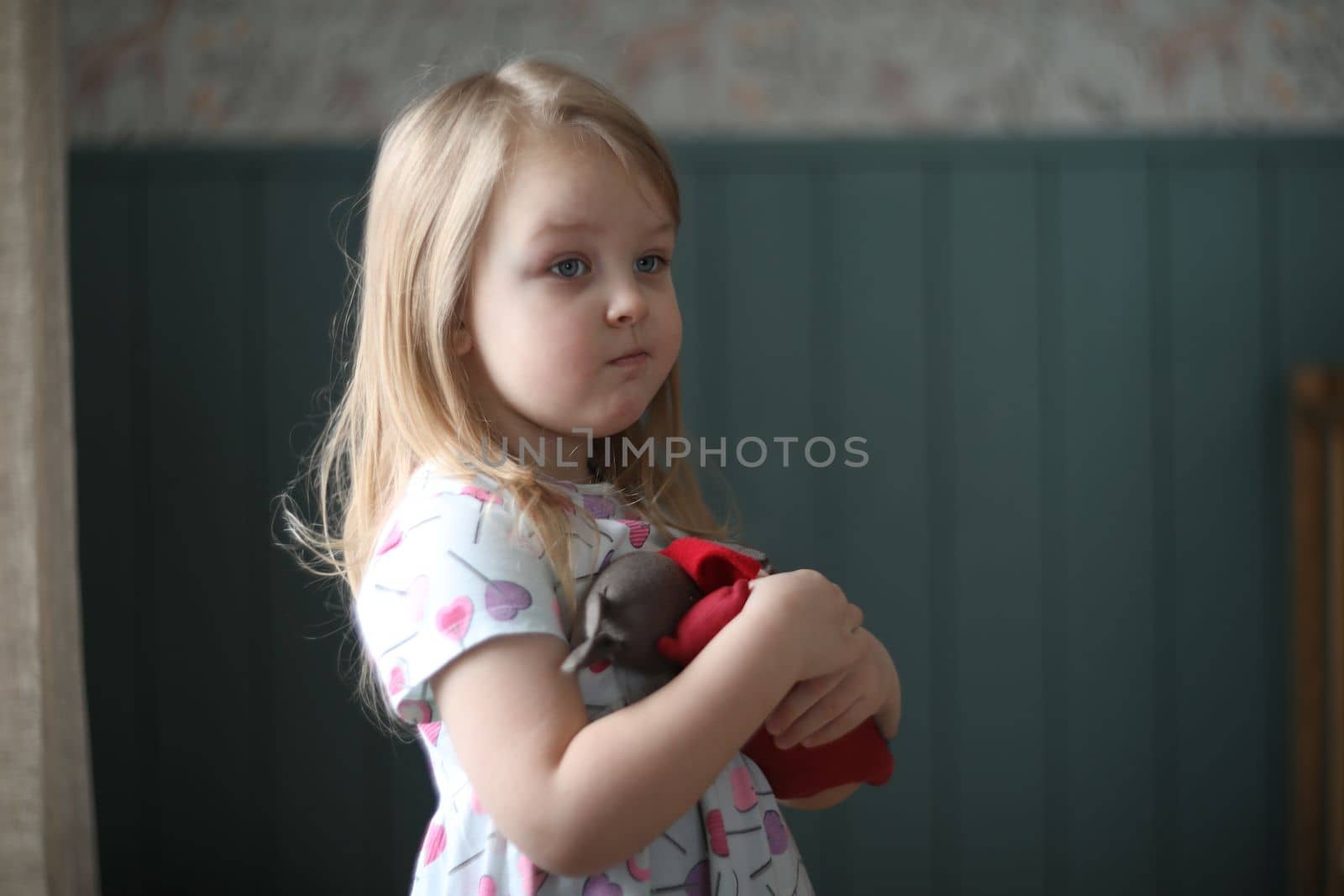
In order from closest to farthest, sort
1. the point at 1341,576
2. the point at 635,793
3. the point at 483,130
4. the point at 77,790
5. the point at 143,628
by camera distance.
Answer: the point at 635,793, the point at 483,130, the point at 77,790, the point at 1341,576, the point at 143,628

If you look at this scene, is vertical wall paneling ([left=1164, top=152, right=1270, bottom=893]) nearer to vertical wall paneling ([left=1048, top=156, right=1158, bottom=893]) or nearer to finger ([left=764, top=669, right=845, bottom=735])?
vertical wall paneling ([left=1048, top=156, right=1158, bottom=893])

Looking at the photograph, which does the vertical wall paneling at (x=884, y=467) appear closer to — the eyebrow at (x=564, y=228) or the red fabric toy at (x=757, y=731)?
the red fabric toy at (x=757, y=731)

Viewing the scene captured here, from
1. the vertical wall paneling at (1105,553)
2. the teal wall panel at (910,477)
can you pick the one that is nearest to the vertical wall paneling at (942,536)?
the teal wall panel at (910,477)

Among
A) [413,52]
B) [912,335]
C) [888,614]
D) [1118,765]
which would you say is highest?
[413,52]

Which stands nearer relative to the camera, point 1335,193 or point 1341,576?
point 1341,576

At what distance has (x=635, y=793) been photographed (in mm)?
550

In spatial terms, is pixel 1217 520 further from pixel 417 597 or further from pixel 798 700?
pixel 417 597

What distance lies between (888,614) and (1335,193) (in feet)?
3.40

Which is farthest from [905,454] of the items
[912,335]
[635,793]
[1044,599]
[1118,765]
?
[635,793]

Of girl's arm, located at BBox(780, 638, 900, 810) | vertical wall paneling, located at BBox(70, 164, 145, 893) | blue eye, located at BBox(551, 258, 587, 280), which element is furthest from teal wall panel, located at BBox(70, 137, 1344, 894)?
blue eye, located at BBox(551, 258, 587, 280)

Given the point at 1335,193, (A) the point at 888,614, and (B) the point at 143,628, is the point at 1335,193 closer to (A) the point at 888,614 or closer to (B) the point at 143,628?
(A) the point at 888,614

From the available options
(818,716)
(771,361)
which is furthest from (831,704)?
(771,361)

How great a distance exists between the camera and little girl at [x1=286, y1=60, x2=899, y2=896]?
562 mm

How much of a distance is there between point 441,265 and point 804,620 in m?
0.31
